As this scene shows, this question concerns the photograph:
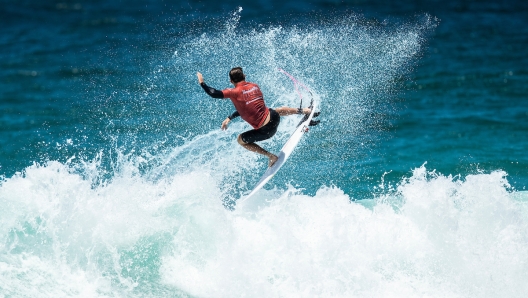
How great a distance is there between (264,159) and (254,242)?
21.4 ft

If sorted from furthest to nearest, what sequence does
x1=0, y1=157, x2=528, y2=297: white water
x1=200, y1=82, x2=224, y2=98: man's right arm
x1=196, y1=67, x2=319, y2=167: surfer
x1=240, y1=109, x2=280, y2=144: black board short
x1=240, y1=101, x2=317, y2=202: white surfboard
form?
x1=240, y1=101, x2=317, y2=202: white surfboard → x1=240, y1=109, x2=280, y2=144: black board short → x1=196, y1=67, x2=319, y2=167: surfer → x1=0, y1=157, x2=528, y2=297: white water → x1=200, y1=82, x2=224, y2=98: man's right arm

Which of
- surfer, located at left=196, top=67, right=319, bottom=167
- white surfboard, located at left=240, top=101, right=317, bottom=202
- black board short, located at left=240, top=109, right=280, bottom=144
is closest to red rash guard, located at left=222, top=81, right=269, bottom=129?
surfer, located at left=196, top=67, right=319, bottom=167

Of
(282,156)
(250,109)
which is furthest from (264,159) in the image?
(250,109)

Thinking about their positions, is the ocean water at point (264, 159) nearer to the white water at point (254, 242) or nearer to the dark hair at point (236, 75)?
the white water at point (254, 242)

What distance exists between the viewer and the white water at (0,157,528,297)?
709cm

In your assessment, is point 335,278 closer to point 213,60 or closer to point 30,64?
point 213,60

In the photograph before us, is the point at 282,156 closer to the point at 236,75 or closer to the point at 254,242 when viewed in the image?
the point at 254,242

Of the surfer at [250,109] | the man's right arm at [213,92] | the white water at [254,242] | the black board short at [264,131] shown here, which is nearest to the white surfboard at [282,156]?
the surfer at [250,109]

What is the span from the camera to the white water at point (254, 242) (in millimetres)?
7086

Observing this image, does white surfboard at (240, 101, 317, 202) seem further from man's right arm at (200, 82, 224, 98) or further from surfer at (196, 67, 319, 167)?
man's right arm at (200, 82, 224, 98)

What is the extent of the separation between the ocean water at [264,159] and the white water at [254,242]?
1.1 inches

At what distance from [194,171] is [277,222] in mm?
2099

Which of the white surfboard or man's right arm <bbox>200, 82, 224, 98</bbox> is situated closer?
man's right arm <bbox>200, 82, 224, 98</bbox>

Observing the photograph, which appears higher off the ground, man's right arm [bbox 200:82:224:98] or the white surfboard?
the white surfboard
